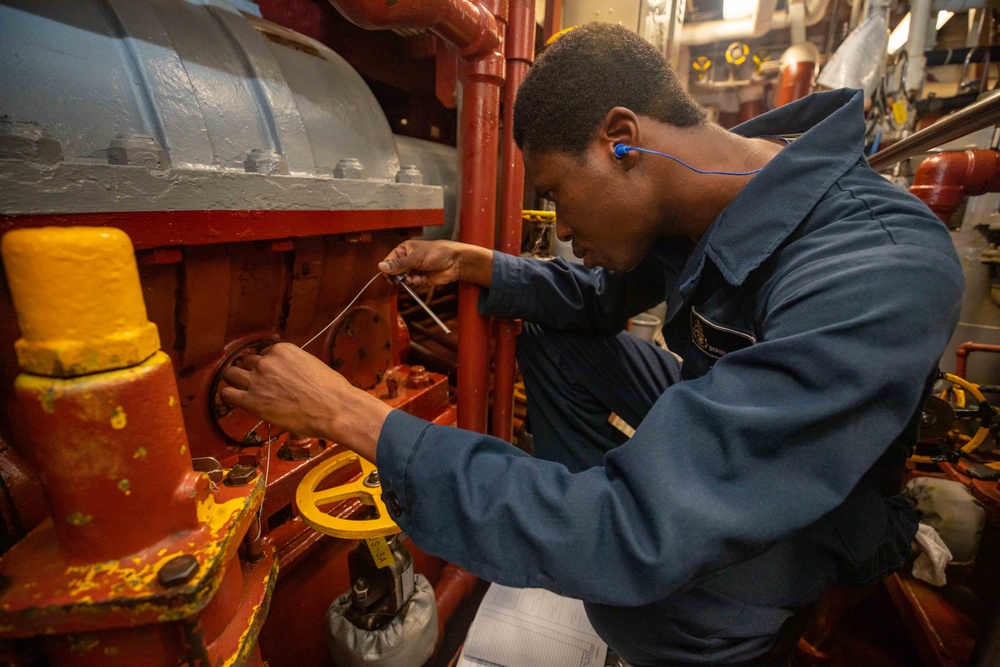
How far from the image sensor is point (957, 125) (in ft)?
3.53

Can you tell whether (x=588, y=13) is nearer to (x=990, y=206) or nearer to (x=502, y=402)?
(x=502, y=402)

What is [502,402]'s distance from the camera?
176cm

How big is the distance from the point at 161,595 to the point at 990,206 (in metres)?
4.53

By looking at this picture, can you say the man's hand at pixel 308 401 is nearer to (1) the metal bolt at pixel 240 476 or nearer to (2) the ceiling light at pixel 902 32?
(1) the metal bolt at pixel 240 476

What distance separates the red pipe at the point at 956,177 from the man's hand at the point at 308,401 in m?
3.09

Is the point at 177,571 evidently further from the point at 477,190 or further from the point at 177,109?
the point at 477,190

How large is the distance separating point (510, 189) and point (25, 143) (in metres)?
1.29

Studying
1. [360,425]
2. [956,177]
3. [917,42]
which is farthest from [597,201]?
[917,42]

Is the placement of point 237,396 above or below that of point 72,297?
below

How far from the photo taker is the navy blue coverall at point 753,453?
2.07 ft

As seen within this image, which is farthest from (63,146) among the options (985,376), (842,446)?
(985,376)

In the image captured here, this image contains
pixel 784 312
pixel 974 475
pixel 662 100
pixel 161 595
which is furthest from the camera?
pixel 974 475

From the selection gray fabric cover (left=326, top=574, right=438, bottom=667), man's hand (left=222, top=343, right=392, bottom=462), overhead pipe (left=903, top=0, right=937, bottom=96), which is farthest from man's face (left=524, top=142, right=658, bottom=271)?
overhead pipe (left=903, top=0, right=937, bottom=96)

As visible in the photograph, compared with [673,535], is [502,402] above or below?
below
